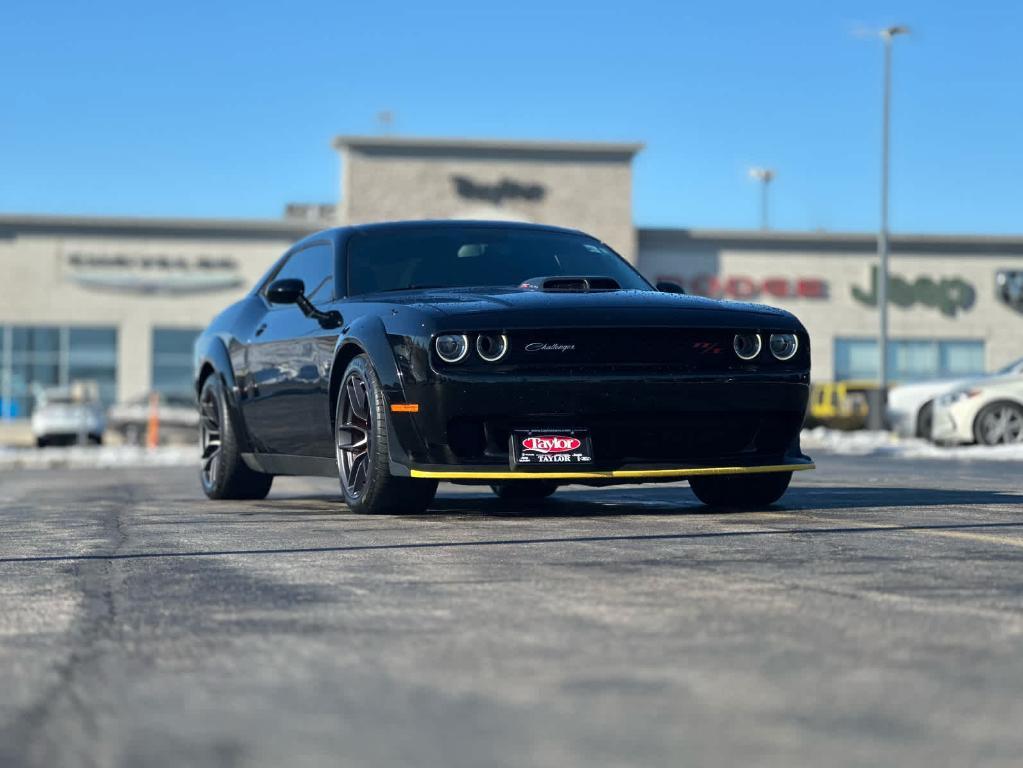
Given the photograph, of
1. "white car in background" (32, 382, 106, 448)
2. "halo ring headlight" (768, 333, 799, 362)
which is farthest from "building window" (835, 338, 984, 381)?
"halo ring headlight" (768, 333, 799, 362)

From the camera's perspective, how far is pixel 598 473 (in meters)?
6.53

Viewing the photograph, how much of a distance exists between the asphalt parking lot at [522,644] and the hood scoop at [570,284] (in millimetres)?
1346

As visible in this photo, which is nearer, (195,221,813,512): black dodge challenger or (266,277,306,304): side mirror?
(195,221,813,512): black dodge challenger

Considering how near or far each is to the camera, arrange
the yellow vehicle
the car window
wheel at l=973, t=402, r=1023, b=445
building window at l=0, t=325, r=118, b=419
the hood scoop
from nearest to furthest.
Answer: the hood scoop, the car window, wheel at l=973, t=402, r=1023, b=445, the yellow vehicle, building window at l=0, t=325, r=118, b=419

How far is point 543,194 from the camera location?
169 ft

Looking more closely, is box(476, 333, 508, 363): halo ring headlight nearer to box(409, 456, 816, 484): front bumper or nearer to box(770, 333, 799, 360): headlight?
box(409, 456, 816, 484): front bumper

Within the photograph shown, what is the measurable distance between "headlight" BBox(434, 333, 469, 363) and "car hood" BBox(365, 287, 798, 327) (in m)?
0.06

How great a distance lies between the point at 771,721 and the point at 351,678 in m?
0.82

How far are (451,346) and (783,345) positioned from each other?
4.69ft

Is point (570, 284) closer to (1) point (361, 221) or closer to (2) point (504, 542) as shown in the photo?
(2) point (504, 542)

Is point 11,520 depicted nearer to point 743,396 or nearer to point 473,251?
point 473,251

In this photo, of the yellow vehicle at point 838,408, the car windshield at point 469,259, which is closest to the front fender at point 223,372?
the car windshield at point 469,259

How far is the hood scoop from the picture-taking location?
733cm

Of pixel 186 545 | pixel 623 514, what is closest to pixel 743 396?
pixel 623 514
